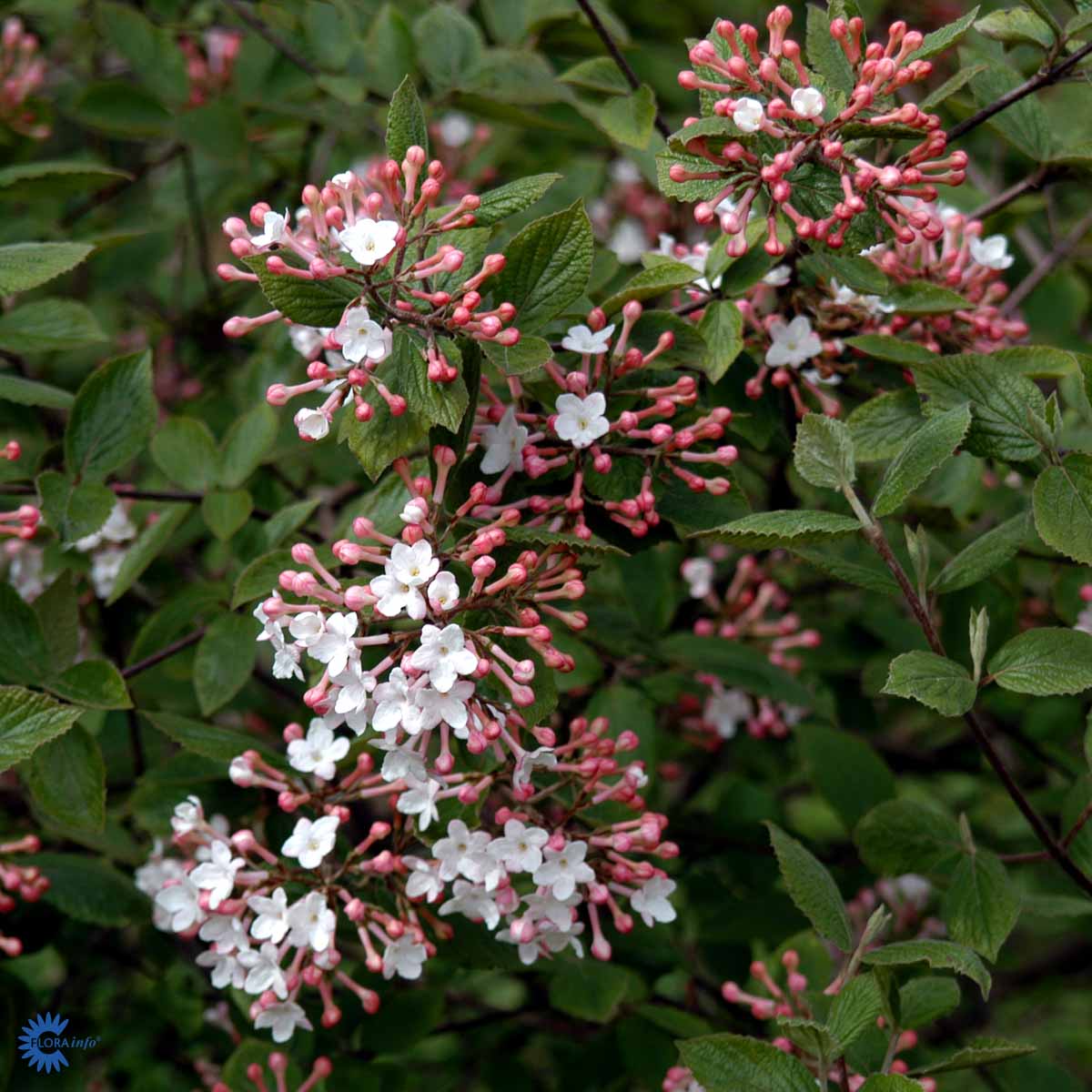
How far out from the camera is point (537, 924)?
5.59 feet

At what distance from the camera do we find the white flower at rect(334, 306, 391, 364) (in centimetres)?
145

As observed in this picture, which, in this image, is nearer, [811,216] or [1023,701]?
[811,216]

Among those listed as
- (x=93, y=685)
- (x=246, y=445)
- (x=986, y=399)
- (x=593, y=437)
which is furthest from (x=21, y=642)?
(x=986, y=399)

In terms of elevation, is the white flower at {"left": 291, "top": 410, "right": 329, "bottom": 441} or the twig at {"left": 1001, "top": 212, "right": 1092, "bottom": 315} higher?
the white flower at {"left": 291, "top": 410, "right": 329, "bottom": 441}

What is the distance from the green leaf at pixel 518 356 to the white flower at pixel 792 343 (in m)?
0.44

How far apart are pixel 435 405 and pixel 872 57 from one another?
692 mm

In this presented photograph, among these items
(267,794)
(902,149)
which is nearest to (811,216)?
(902,149)

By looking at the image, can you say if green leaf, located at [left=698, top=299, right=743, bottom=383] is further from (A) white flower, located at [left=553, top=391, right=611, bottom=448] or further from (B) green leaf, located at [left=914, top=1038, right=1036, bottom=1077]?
Answer: (B) green leaf, located at [left=914, top=1038, right=1036, bottom=1077]

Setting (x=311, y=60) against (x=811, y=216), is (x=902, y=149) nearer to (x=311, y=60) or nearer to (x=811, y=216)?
(x=811, y=216)

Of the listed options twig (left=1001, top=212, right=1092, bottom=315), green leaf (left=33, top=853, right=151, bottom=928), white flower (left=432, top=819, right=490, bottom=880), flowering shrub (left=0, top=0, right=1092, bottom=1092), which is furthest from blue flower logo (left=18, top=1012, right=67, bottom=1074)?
twig (left=1001, top=212, right=1092, bottom=315)

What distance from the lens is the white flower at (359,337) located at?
1.45 meters

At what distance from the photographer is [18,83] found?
2.97m

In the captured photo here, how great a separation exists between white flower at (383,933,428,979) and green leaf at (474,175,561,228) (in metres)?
0.91

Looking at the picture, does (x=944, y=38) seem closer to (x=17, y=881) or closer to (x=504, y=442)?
(x=504, y=442)
